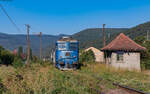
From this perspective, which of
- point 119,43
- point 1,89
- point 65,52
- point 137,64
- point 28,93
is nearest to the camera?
point 28,93

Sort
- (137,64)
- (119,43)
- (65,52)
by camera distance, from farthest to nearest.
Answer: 1. (119,43)
2. (137,64)
3. (65,52)

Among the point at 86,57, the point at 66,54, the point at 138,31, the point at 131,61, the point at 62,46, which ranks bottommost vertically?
the point at 86,57

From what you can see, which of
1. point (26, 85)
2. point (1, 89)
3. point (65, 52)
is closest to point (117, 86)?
point (26, 85)

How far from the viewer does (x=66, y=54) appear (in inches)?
762

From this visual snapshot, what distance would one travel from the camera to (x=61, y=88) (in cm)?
859

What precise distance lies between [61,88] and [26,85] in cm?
155

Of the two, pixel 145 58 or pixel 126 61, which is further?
pixel 145 58

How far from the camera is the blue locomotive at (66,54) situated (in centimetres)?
1922

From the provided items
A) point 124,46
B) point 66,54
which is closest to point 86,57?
point 124,46

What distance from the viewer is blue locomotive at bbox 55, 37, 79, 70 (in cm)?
1922

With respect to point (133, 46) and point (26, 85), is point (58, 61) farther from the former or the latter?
point (26, 85)

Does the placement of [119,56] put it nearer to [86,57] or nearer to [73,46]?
[73,46]

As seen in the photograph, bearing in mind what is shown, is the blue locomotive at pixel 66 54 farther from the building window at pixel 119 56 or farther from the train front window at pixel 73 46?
the building window at pixel 119 56

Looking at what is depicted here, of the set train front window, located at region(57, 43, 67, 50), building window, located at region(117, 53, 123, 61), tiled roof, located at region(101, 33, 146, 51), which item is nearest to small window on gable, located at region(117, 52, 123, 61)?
building window, located at region(117, 53, 123, 61)
